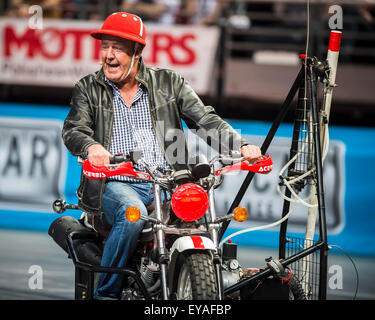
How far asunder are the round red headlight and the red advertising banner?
19.0ft

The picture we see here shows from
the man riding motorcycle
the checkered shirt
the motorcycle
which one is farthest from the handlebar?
the checkered shirt

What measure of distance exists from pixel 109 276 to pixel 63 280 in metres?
2.02

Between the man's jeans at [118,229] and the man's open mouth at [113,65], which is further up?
the man's open mouth at [113,65]

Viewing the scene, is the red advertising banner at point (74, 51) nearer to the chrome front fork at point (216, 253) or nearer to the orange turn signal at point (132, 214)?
the chrome front fork at point (216, 253)

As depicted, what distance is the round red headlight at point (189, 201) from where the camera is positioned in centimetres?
413

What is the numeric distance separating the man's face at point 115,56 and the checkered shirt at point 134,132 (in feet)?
0.37

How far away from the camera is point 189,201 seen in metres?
4.13

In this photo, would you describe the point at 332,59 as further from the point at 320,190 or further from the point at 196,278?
the point at 196,278

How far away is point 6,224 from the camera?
28.8ft

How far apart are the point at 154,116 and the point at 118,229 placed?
85cm

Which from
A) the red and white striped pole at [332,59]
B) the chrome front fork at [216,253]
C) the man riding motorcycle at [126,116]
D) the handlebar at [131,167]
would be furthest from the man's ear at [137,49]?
the red and white striped pole at [332,59]

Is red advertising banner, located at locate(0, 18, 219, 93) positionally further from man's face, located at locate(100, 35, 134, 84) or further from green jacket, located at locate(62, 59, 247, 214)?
man's face, located at locate(100, 35, 134, 84)
